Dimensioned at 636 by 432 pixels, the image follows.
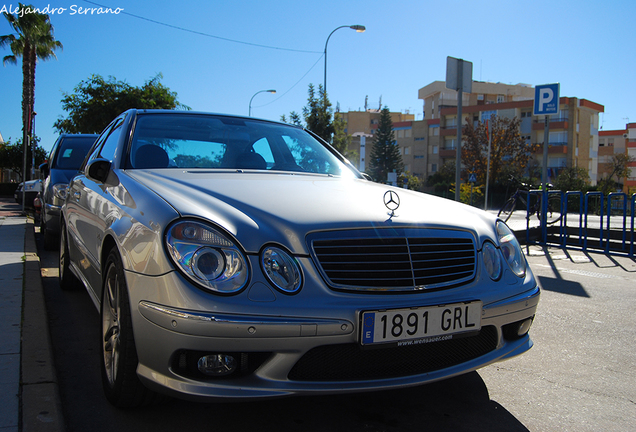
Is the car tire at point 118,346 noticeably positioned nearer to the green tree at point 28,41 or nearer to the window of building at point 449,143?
the green tree at point 28,41

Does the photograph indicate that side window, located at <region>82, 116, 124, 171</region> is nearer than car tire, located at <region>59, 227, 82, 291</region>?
Yes

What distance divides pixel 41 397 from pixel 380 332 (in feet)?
5.11

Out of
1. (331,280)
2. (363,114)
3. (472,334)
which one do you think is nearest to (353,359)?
(331,280)

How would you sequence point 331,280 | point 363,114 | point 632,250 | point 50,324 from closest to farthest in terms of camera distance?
point 331,280
point 50,324
point 632,250
point 363,114

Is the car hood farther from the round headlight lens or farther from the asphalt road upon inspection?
the asphalt road

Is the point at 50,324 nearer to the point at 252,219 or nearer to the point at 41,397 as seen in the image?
the point at 41,397

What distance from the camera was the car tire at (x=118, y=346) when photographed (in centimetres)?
216

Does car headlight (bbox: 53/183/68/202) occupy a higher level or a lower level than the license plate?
higher

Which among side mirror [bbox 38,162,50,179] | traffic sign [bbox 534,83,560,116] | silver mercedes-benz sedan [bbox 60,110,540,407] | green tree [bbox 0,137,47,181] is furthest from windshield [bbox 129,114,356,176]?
green tree [bbox 0,137,47,181]

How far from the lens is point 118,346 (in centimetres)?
230

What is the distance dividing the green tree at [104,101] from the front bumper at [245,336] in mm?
24105

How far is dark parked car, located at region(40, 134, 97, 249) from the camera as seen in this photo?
722 centimetres

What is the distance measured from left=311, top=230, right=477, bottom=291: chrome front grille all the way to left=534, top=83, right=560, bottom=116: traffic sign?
9.70 meters

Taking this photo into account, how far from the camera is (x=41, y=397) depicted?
237 centimetres
